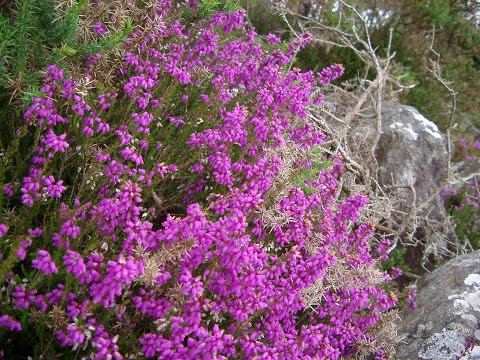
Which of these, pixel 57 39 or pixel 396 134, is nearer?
pixel 57 39

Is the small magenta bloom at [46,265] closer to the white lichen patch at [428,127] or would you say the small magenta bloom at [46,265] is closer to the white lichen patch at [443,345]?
the white lichen patch at [443,345]

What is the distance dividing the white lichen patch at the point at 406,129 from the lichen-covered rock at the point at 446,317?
2.01m

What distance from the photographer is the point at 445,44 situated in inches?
329

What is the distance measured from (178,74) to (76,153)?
→ 737 mm

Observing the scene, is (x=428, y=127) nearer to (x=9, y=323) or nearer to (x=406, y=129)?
(x=406, y=129)

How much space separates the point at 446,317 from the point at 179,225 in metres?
2.17

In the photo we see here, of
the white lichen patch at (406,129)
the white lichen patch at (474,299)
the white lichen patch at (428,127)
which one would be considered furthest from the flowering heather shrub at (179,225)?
the white lichen patch at (428,127)

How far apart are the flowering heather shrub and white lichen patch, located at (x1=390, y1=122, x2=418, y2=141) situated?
216cm

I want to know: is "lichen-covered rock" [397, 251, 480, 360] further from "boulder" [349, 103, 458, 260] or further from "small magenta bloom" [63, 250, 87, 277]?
"small magenta bloom" [63, 250, 87, 277]

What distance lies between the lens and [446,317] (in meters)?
3.37

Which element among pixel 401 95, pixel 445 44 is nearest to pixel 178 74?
pixel 401 95

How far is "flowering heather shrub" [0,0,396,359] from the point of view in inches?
78.2

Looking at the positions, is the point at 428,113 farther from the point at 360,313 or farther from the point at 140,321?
the point at 140,321

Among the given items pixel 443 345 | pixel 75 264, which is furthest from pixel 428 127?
pixel 75 264
